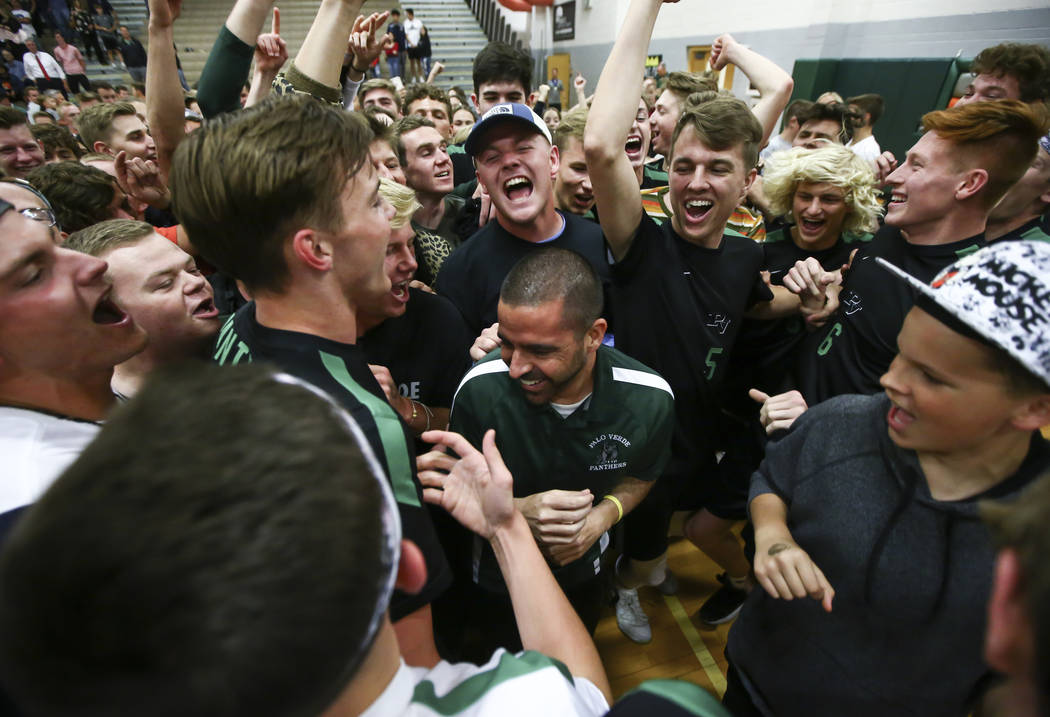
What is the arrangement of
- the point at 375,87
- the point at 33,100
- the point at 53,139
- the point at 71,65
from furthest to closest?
the point at 71,65
the point at 33,100
the point at 375,87
the point at 53,139

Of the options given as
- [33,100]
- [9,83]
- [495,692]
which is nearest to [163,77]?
[495,692]

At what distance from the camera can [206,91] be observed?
228cm

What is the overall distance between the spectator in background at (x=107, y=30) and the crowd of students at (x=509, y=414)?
16387 mm

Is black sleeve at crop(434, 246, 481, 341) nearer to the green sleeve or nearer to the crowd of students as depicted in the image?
the crowd of students

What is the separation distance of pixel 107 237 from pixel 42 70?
1518cm

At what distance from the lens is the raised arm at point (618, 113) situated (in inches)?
72.5

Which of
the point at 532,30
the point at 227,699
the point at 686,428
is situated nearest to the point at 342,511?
the point at 227,699

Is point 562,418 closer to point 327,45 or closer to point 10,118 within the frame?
point 327,45

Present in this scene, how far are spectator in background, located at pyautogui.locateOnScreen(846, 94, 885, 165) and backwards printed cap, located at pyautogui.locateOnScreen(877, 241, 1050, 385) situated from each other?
4696 mm

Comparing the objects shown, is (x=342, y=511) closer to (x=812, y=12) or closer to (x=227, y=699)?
(x=227, y=699)

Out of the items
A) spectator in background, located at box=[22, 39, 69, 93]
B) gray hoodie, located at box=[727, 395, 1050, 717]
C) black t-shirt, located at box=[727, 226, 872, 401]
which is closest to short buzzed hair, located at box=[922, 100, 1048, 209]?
black t-shirt, located at box=[727, 226, 872, 401]

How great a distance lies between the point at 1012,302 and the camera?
3.34 feet

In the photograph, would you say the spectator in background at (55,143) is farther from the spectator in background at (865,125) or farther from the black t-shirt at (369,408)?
the spectator in background at (865,125)

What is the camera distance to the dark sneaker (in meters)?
2.84
